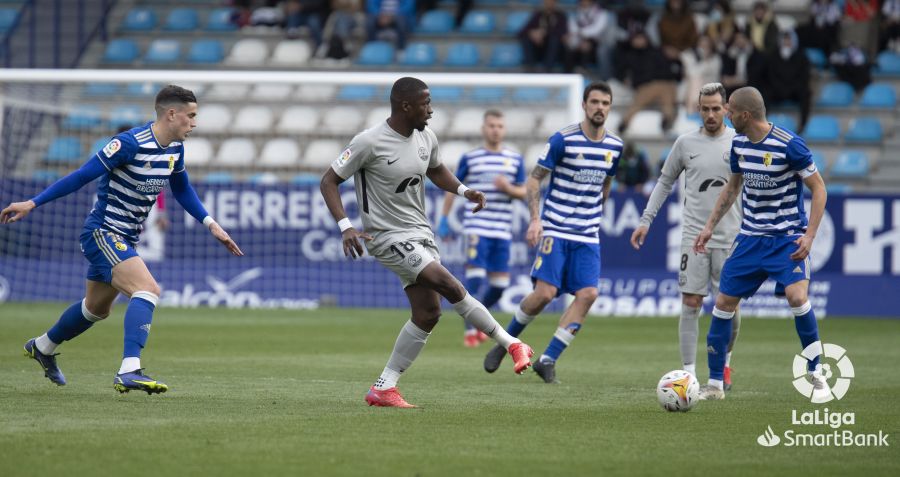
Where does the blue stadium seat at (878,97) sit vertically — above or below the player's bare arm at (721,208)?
above

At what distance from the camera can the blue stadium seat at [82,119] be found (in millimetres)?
22422

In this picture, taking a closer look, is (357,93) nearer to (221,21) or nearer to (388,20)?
(388,20)

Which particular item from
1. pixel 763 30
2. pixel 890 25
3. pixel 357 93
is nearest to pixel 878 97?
pixel 890 25

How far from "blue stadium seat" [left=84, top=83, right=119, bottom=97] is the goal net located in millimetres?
31

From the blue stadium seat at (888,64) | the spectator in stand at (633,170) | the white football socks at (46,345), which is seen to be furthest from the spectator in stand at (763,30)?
the white football socks at (46,345)

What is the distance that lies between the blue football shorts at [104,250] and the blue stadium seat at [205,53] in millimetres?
Result: 17901

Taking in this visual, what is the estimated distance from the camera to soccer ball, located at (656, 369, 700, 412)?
8844mm

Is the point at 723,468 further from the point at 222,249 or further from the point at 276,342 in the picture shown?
the point at 222,249

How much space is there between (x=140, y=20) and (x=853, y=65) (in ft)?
49.6

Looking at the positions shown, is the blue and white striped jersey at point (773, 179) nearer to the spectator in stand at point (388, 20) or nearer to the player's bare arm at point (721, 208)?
the player's bare arm at point (721, 208)

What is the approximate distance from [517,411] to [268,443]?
7.26ft

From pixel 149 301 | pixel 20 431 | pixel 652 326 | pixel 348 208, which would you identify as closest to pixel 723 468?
pixel 20 431

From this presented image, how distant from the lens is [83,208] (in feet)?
71.5

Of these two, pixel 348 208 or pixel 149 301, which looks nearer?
pixel 149 301
